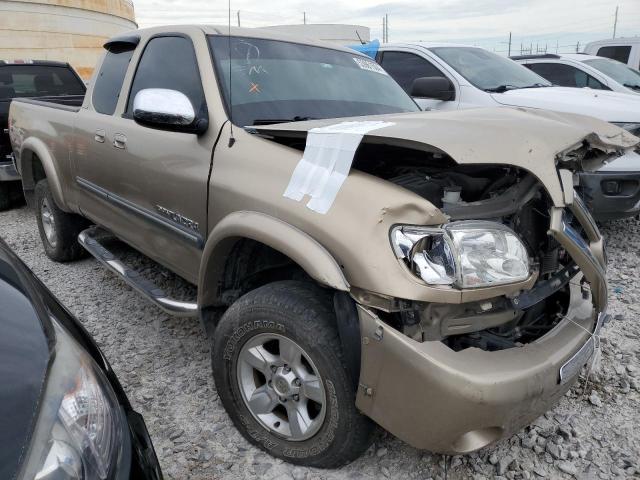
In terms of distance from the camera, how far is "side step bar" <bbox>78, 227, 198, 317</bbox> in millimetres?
2617

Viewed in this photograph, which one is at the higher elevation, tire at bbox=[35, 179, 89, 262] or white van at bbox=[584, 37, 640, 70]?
white van at bbox=[584, 37, 640, 70]

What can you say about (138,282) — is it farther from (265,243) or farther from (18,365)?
(18,365)

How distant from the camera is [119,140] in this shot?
3123mm

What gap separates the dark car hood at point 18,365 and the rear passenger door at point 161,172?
1.17 meters

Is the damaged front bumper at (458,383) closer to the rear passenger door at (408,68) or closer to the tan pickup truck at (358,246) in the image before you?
the tan pickup truck at (358,246)

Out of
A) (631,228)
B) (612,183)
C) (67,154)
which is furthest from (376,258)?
(631,228)

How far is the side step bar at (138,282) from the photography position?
2.62m

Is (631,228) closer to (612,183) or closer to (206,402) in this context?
(612,183)

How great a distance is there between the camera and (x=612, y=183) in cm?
429

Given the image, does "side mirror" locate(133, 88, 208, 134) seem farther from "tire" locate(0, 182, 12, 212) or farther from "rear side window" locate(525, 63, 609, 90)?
"rear side window" locate(525, 63, 609, 90)

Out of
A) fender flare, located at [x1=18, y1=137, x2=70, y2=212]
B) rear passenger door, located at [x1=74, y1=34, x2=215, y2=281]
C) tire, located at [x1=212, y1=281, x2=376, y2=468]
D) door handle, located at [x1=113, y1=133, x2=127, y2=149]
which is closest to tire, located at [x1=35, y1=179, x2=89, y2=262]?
fender flare, located at [x1=18, y1=137, x2=70, y2=212]

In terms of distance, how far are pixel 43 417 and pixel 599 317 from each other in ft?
6.48

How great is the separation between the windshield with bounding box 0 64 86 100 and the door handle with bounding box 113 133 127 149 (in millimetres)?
4312

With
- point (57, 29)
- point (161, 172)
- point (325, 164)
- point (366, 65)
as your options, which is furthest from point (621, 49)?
point (57, 29)
